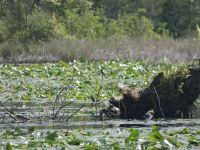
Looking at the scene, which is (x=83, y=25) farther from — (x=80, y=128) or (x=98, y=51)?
(x=80, y=128)

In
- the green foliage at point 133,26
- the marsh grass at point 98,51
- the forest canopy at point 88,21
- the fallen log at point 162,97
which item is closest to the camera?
the fallen log at point 162,97

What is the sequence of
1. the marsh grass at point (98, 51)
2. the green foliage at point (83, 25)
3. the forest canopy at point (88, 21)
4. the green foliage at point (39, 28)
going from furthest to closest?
the green foliage at point (83, 25) < the forest canopy at point (88, 21) < the green foliage at point (39, 28) < the marsh grass at point (98, 51)

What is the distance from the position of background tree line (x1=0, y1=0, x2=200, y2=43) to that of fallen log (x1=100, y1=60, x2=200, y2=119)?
2708 centimetres

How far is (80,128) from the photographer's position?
1412cm

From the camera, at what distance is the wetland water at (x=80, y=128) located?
11727 millimetres

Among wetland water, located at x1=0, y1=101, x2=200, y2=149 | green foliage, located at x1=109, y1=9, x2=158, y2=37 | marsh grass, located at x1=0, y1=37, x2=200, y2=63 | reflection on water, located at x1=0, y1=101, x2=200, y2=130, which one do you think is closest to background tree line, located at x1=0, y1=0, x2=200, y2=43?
green foliage, located at x1=109, y1=9, x2=158, y2=37

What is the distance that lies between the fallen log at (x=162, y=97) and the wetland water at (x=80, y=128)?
555mm

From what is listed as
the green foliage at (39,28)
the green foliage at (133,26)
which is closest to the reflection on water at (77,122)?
the green foliage at (39,28)

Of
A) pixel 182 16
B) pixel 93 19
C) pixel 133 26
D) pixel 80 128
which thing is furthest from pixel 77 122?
pixel 182 16

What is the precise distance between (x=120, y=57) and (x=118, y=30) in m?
19.8

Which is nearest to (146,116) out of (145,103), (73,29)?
(145,103)

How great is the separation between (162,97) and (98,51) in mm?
21723

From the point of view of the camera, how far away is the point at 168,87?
16625 mm

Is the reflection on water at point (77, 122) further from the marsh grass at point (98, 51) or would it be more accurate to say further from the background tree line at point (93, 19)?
the background tree line at point (93, 19)
